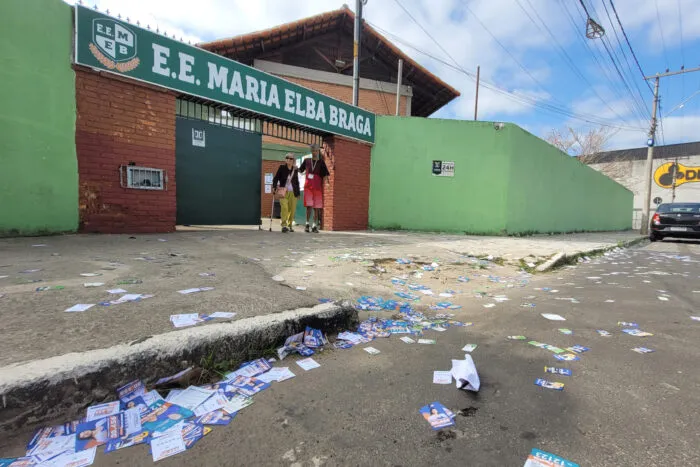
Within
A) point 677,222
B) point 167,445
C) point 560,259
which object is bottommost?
point 167,445

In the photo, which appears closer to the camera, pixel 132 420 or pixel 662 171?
pixel 132 420

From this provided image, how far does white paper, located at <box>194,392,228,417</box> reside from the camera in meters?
1.50

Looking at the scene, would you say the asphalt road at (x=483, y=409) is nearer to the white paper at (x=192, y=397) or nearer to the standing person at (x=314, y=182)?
the white paper at (x=192, y=397)

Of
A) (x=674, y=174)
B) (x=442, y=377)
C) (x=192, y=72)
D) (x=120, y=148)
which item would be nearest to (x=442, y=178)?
→ (x=192, y=72)

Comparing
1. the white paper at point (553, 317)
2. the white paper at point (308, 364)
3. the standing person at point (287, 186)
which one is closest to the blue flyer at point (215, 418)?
the white paper at point (308, 364)

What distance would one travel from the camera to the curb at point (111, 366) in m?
1.30

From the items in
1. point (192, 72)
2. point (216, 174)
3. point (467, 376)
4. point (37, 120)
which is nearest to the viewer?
point (467, 376)

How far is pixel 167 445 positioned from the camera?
4.25 ft

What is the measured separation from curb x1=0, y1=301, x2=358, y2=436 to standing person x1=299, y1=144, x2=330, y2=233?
598 centimetres

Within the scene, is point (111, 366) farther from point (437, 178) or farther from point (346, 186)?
point (437, 178)

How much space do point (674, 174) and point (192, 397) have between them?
41.8 metres

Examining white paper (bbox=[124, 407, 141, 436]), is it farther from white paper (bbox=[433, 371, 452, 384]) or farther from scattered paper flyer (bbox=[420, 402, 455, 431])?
white paper (bbox=[433, 371, 452, 384])

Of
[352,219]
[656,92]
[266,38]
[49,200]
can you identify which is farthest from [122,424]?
[656,92]

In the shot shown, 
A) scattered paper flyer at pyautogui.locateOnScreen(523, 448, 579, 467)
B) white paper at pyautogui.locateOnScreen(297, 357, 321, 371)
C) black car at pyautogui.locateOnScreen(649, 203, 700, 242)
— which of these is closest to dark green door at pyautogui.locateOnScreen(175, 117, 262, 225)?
white paper at pyautogui.locateOnScreen(297, 357, 321, 371)
